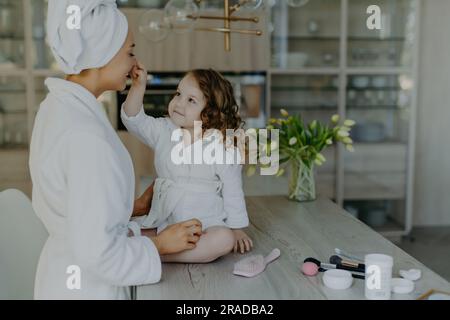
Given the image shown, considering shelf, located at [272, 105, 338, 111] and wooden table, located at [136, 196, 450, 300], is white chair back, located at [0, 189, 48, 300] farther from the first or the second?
shelf, located at [272, 105, 338, 111]

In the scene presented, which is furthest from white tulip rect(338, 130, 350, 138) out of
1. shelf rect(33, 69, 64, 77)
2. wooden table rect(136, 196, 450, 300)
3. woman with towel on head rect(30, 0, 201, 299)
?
shelf rect(33, 69, 64, 77)

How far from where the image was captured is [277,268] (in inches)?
56.7

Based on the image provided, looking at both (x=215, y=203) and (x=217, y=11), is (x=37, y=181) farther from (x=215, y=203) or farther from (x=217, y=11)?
(x=217, y=11)

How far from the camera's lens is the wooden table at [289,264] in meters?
1.27

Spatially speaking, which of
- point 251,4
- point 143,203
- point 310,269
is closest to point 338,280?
point 310,269

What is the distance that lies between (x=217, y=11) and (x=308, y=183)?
202cm

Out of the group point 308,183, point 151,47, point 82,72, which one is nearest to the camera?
point 82,72

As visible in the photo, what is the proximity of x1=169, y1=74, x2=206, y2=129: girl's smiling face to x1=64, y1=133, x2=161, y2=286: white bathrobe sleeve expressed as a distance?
0.45 meters

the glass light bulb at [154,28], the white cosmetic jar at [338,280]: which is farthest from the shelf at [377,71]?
the white cosmetic jar at [338,280]

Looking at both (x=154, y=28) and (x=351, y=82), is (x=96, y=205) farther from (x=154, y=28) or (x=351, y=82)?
(x=351, y=82)

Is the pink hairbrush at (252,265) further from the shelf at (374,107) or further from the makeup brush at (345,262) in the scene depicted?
the shelf at (374,107)

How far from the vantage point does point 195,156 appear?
1584 millimetres

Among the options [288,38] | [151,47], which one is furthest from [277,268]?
[288,38]
